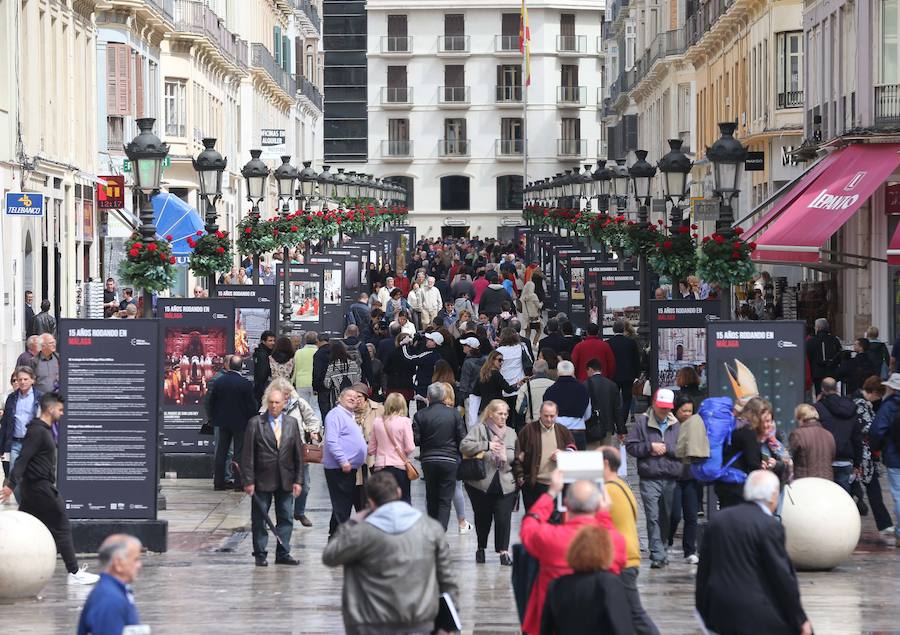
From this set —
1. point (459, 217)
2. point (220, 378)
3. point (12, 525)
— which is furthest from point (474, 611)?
point (459, 217)

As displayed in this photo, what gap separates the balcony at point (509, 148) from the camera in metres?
111

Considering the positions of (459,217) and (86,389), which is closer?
(86,389)

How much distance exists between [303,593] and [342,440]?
1.97 m

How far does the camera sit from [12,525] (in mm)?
14742

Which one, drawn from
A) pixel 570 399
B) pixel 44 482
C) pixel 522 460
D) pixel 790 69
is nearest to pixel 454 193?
pixel 790 69

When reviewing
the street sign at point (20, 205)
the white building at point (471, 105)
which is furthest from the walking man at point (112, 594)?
the white building at point (471, 105)

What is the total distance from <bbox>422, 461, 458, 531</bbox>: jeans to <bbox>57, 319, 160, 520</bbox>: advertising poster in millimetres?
2391

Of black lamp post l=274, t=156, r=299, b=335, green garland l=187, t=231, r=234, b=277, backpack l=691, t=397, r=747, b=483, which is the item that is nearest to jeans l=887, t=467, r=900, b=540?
backpack l=691, t=397, r=747, b=483

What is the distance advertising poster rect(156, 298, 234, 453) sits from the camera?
21938 millimetres

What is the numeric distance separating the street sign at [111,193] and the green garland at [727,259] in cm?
2371

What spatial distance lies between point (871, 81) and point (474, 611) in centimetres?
1901

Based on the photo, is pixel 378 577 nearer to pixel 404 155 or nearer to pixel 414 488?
pixel 414 488

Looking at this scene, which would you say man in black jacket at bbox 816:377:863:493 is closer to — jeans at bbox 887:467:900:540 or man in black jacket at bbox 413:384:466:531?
jeans at bbox 887:467:900:540

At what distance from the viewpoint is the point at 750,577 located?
10.2 m
